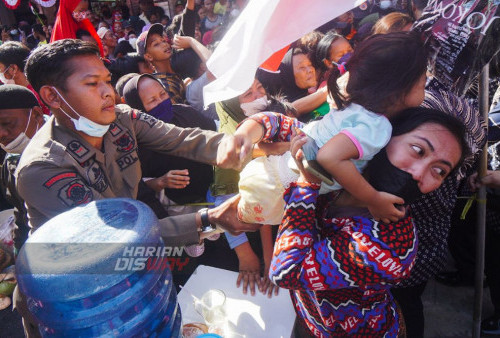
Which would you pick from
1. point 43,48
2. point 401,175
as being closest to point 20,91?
point 43,48

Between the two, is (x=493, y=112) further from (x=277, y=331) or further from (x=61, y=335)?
(x=61, y=335)

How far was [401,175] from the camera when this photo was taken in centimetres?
115

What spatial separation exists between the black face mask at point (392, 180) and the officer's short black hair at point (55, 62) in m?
1.68

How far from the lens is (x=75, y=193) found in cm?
162

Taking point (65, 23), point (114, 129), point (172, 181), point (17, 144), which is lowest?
point (172, 181)

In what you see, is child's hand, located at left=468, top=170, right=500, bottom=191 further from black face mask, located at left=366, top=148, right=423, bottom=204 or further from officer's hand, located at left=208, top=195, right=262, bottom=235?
officer's hand, located at left=208, top=195, right=262, bottom=235

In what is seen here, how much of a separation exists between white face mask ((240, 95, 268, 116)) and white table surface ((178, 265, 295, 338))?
1191mm

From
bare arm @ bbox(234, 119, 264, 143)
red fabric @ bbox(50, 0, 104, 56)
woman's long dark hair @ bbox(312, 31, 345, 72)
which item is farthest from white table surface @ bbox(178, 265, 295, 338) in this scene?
red fabric @ bbox(50, 0, 104, 56)

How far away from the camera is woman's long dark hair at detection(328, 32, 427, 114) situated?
116 cm

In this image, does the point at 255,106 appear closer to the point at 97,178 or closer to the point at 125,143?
the point at 125,143

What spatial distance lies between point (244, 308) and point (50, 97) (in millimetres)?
1619

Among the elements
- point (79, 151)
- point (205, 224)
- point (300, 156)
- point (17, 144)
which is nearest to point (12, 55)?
point (17, 144)

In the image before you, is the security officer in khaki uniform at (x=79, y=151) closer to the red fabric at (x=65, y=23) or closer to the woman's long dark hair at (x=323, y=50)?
the red fabric at (x=65, y=23)

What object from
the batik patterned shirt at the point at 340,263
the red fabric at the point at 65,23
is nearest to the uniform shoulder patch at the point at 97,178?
the batik patterned shirt at the point at 340,263
